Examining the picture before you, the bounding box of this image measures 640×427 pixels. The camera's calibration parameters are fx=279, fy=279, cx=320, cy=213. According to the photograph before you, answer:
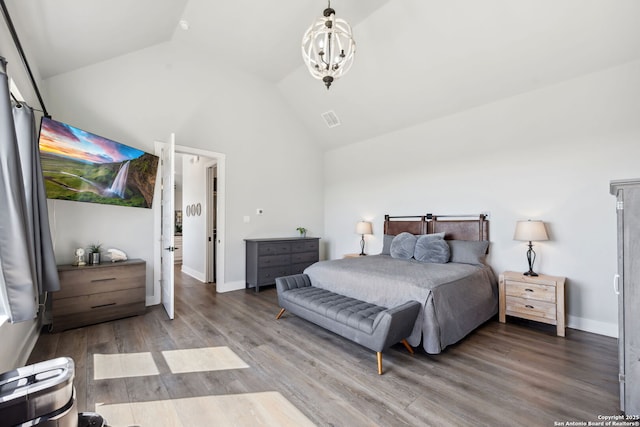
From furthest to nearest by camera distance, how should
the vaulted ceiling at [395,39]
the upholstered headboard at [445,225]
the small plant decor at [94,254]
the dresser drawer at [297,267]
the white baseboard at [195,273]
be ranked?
1. the white baseboard at [195,273]
2. the dresser drawer at [297,267]
3. the upholstered headboard at [445,225]
4. the small plant decor at [94,254]
5. the vaulted ceiling at [395,39]

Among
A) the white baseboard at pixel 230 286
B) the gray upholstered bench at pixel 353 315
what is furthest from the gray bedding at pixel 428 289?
the white baseboard at pixel 230 286

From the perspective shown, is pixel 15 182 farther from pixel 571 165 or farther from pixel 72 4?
pixel 571 165

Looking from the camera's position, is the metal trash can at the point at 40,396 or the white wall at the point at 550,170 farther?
the white wall at the point at 550,170

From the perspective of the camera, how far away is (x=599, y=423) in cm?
173

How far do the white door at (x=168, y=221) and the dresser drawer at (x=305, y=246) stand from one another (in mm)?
2129

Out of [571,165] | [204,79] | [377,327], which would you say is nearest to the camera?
[377,327]

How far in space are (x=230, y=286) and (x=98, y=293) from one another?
1.93m

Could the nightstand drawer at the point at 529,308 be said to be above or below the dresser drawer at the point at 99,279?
below

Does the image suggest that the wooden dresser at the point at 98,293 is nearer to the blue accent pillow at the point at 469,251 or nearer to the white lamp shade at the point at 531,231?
the blue accent pillow at the point at 469,251

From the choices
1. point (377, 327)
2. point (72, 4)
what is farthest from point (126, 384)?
point (72, 4)

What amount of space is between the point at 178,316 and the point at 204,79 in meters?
3.62

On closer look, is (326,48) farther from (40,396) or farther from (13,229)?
(40,396)

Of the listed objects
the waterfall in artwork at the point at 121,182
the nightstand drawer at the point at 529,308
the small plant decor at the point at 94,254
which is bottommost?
the nightstand drawer at the point at 529,308

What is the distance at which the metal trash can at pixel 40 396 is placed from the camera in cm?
108
